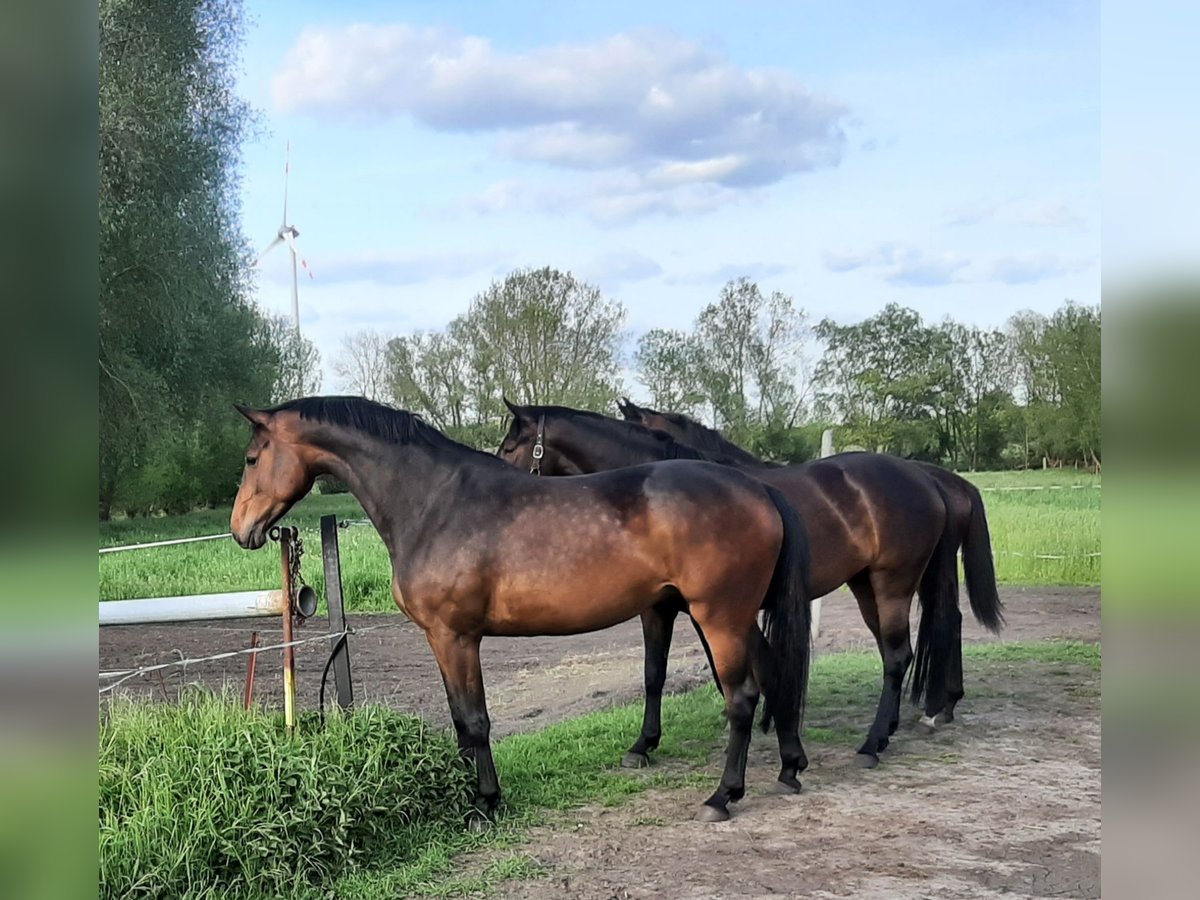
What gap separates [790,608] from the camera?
14.1 ft

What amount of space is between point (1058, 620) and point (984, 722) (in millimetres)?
4441

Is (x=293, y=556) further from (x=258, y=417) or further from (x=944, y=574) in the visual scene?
(x=944, y=574)

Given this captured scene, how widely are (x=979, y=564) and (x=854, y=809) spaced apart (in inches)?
101

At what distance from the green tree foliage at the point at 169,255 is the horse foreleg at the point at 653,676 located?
7.08 meters

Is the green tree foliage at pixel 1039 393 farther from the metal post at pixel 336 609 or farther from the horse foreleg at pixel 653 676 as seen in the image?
the metal post at pixel 336 609

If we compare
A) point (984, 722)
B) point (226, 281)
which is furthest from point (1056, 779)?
point (226, 281)

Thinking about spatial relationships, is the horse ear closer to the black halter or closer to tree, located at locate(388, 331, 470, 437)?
the black halter

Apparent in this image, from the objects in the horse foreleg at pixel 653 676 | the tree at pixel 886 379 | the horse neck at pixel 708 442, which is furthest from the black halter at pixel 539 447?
the tree at pixel 886 379

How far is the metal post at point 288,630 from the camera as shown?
385 cm

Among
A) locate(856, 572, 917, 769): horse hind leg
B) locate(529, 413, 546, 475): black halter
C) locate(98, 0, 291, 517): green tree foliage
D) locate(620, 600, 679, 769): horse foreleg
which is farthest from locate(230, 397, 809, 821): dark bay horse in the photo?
locate(98, 0, 291, 517): green tree foliage

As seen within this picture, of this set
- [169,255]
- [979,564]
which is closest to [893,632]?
[979,564]

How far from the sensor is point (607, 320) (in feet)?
48.4

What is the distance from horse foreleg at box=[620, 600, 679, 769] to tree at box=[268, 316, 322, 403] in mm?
9044
